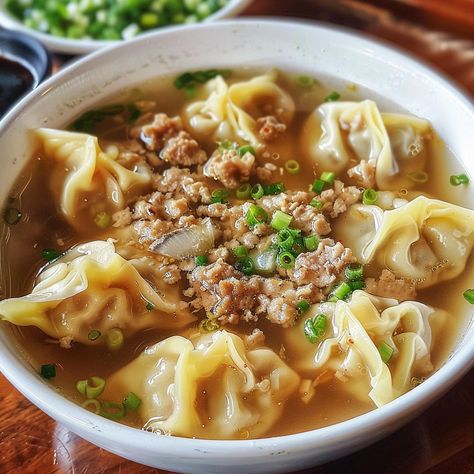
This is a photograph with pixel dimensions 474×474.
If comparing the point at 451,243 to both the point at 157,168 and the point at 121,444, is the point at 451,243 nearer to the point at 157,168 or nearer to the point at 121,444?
the point at 157,168

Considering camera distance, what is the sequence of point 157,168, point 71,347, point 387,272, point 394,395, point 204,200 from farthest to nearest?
point 157,168
point 204,200
point 387,272
point 71,347
point 394,395

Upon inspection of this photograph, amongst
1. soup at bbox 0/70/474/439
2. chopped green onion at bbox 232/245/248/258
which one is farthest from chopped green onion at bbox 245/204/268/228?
chopped green onion at bbox 232/245/248/258

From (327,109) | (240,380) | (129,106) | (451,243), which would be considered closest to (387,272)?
(451,243)

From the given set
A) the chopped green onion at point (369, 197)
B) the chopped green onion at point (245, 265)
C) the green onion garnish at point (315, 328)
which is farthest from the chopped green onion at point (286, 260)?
the chopped green onion at point (369, 197)

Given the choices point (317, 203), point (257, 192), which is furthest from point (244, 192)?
point (317, 203)

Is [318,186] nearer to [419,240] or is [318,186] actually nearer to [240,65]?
[419,240]

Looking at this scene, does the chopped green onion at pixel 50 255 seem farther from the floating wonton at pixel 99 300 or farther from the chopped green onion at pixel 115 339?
the chopped green onion at pixel 115 339
